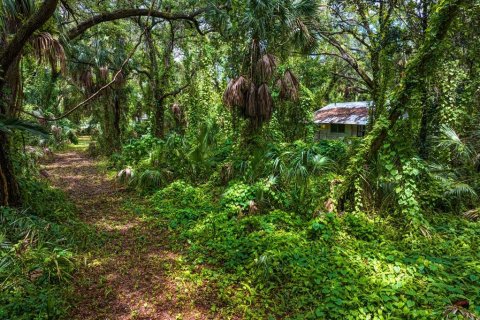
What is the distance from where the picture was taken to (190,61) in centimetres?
1398

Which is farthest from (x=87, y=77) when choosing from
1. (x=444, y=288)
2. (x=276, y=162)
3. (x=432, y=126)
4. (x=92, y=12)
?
(x=444, y=288)

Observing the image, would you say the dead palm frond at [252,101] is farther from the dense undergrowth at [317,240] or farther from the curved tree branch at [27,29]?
the curved tree branch at [27,29]

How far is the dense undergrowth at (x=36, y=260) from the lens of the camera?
302 cm

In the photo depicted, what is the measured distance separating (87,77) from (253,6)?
28.2 ft

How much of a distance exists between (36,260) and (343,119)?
16331 mm

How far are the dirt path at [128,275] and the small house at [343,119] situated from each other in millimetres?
13211

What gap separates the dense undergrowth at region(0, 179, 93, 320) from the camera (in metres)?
3.02

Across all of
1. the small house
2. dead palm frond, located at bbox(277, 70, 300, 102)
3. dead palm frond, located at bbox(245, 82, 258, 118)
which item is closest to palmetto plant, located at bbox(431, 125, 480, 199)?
dead palm frond, located at bbox(277, 70, 300, 102)

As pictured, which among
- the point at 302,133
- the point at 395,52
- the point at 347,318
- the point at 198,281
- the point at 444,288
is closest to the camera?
the point at 347,318

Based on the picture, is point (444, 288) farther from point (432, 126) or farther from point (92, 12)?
point (92, 12)

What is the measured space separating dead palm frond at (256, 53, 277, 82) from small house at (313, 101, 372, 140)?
34.1 feet

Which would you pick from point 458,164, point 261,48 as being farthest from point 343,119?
point 261,48

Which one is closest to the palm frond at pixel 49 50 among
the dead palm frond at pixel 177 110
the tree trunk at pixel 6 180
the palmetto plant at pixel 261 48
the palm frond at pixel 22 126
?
the palm frond at pixel 22 126

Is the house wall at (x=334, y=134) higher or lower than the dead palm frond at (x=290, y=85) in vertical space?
lower
